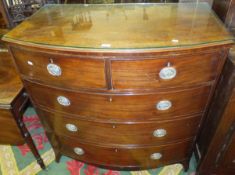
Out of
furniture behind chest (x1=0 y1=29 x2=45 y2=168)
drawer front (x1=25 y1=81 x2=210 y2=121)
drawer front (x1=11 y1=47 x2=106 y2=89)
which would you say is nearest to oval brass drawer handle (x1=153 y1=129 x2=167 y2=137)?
drawer front (x1=25 y1=81 x2=210 y2=121)

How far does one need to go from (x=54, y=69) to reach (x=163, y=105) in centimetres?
51

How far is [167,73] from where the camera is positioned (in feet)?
2.72

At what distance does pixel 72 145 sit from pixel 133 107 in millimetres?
561

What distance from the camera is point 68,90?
3.11ft

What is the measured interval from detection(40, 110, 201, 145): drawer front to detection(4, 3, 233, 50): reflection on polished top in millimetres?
425

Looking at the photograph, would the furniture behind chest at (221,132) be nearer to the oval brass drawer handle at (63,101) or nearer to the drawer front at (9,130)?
the oval brass drawer handle at (63,101)

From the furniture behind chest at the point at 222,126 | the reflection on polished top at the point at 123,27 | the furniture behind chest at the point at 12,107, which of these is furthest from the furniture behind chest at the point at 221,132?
the furniture behind chest at the point at 12,107

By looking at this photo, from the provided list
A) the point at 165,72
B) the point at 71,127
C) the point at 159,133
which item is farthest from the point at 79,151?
the point at 165,72

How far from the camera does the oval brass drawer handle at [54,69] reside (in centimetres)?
88

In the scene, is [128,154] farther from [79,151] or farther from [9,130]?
[9,130]

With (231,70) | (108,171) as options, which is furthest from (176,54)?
(108,171)

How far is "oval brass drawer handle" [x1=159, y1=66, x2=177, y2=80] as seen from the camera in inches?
32.3

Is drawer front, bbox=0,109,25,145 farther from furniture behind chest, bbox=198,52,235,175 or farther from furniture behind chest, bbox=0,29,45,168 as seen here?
furniture behind chest, bbox=198,52,235,175

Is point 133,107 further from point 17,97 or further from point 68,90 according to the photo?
point 17,97
